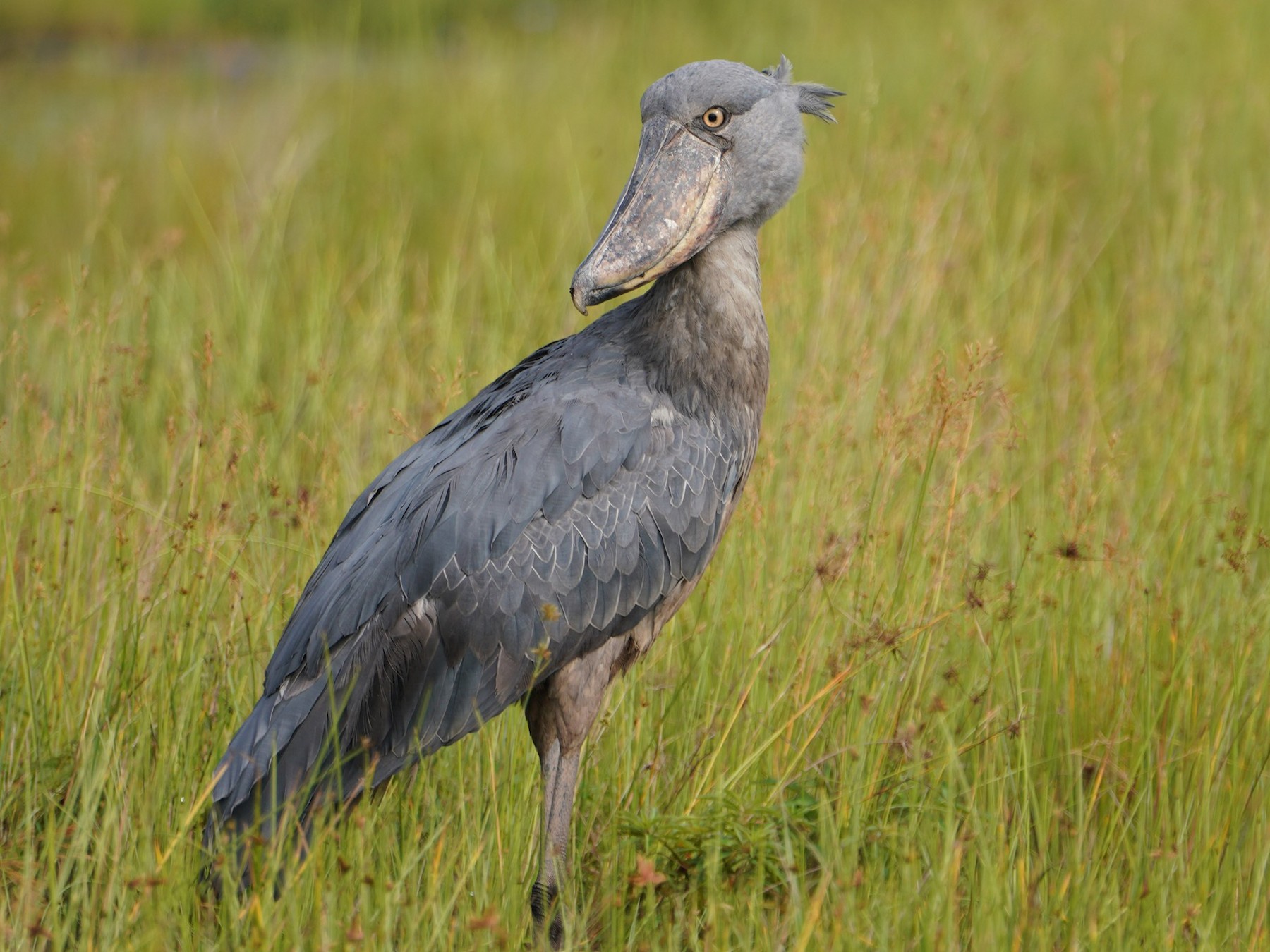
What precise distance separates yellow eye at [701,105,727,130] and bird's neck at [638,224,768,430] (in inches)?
9.6

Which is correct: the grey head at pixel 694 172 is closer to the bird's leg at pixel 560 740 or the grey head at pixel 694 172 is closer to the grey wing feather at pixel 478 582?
the grey wing feather at pixel 478 582

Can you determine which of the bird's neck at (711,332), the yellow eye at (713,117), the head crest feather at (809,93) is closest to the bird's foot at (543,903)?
the bird's neck at (711,332)

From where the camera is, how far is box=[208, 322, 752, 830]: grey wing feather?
2.84m

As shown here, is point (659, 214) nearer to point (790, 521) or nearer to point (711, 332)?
point (711, 332)

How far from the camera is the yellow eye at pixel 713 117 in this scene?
3049mm

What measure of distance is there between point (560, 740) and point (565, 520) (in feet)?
1.55

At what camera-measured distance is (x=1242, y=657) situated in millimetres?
3047

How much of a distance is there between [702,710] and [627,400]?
831 mm

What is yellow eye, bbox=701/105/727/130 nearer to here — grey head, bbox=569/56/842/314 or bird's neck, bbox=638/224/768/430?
grey head, bbox=569/56/842/314

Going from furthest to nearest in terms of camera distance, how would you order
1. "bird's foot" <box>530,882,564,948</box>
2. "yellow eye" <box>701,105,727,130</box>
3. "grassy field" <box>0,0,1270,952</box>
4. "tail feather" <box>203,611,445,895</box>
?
"yellow eye" <box>701,105,727,130</box>
"bird's foot" <box>530,882,564,948</box>
"tail feather" <box>203,611,445,895</box>
"grassy field" <box>0,0,1270,952</box>

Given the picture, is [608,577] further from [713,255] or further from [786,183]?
[786,183]

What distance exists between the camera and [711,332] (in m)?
3.09

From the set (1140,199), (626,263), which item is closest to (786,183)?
(626,263)

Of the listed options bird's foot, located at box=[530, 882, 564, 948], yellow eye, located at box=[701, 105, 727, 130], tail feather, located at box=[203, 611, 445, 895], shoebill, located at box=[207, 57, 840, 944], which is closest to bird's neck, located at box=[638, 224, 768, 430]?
shoebill, located at box=[207, 57, 840, 944]
